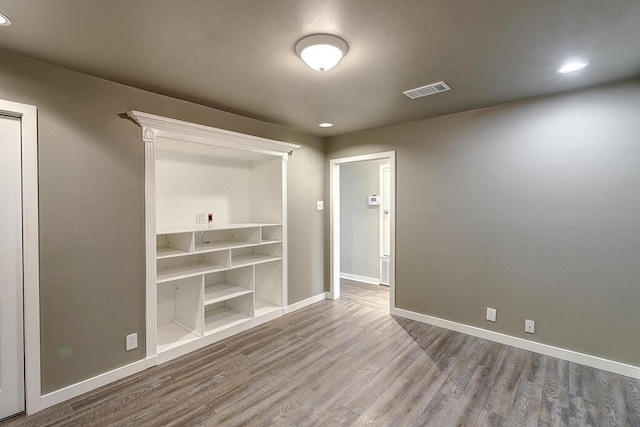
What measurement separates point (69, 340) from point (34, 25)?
7.02 ft

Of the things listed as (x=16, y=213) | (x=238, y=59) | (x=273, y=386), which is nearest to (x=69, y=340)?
(x=16, y=213)

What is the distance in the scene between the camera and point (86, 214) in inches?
93.0

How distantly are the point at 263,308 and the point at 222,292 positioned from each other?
67 cm

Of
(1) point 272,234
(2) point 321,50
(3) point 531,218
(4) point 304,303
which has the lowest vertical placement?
(4) point 304,303

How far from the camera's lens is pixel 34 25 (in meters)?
1.73

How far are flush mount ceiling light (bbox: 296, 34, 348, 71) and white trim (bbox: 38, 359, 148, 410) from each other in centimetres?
287

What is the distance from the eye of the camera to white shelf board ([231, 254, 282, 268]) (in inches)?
140

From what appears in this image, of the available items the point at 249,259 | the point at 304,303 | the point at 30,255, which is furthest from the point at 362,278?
the point at 30,255

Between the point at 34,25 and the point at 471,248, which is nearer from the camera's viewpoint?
the point at 34,25

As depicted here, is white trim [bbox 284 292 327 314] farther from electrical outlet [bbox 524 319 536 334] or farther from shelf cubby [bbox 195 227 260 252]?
electrical outlet [bbox 524 319 536 334]

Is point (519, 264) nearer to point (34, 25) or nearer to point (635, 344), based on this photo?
point (635, 344)

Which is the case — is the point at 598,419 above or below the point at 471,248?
below

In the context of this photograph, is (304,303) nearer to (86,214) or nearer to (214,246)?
(214,246)

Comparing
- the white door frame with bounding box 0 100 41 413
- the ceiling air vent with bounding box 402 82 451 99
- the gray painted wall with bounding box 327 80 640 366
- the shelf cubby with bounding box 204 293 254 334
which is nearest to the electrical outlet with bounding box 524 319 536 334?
the gray painted wall with bounding box 327 80 640 366
